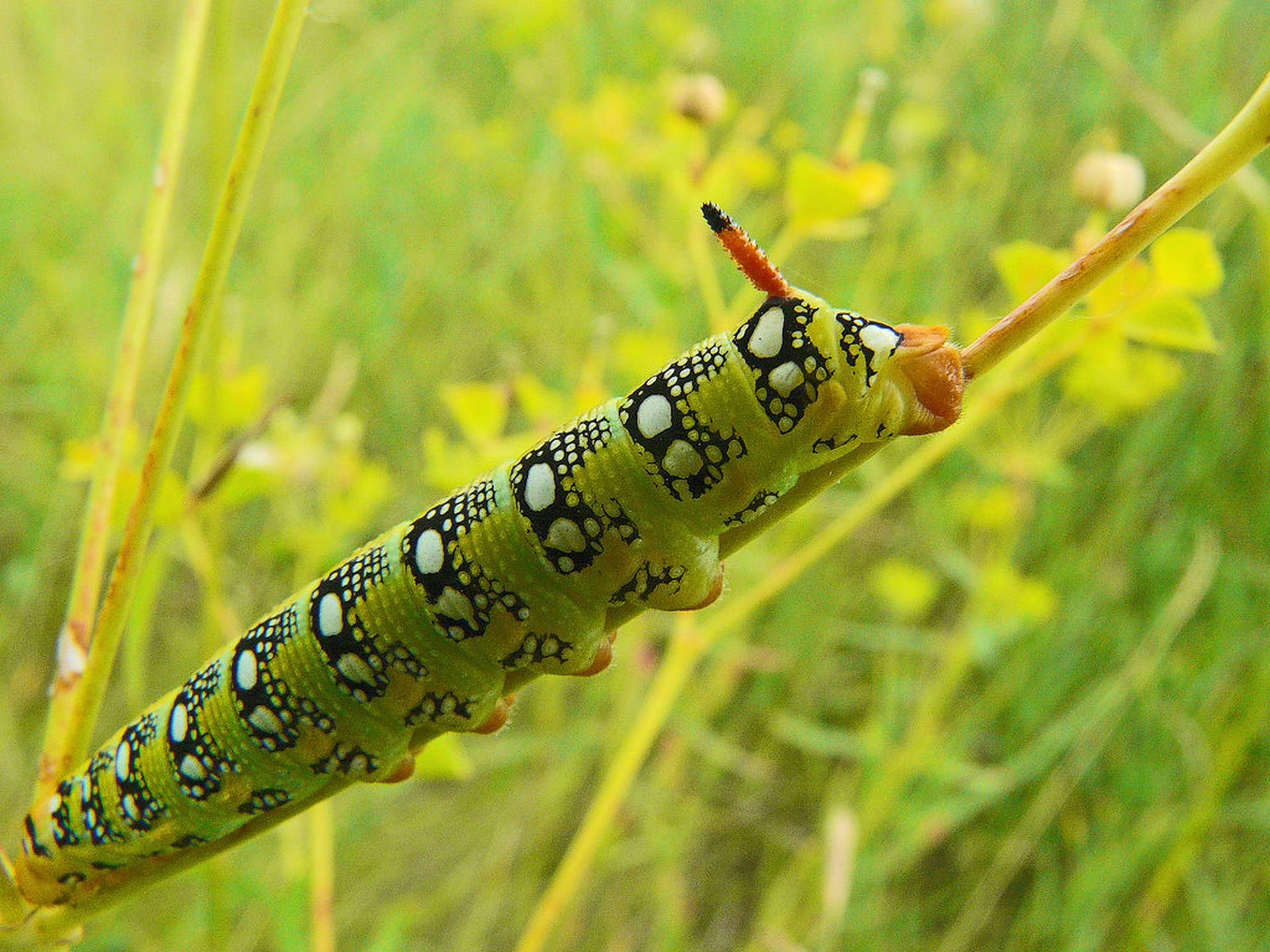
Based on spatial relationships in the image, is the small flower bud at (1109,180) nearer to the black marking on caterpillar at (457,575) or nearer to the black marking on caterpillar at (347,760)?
the black marking on caterpillar at (457,575)

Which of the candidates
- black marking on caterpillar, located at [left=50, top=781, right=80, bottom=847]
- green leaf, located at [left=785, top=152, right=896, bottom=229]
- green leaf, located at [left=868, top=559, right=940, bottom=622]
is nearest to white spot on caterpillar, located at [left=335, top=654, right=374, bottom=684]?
black marking on caterpillar, located at [left=50, top=781, right=80, bottom=847]

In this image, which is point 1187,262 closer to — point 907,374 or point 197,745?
point 907,374

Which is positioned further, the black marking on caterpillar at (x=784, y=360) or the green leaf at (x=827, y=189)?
the green leaf at (x=827, y=189)

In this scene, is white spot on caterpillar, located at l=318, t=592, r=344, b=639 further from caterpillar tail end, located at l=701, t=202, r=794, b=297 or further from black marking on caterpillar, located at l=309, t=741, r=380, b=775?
caterpillar tail end, located at l=701, t=202, r=794, b=297

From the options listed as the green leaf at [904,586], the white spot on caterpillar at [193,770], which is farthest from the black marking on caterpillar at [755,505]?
the green leaf at [904,586]

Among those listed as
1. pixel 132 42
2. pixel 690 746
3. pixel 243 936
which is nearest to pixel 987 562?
pixel 690 746

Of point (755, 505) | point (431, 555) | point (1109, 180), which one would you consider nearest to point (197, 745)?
point (431, 555)

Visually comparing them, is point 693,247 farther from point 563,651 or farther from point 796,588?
point 796,588
